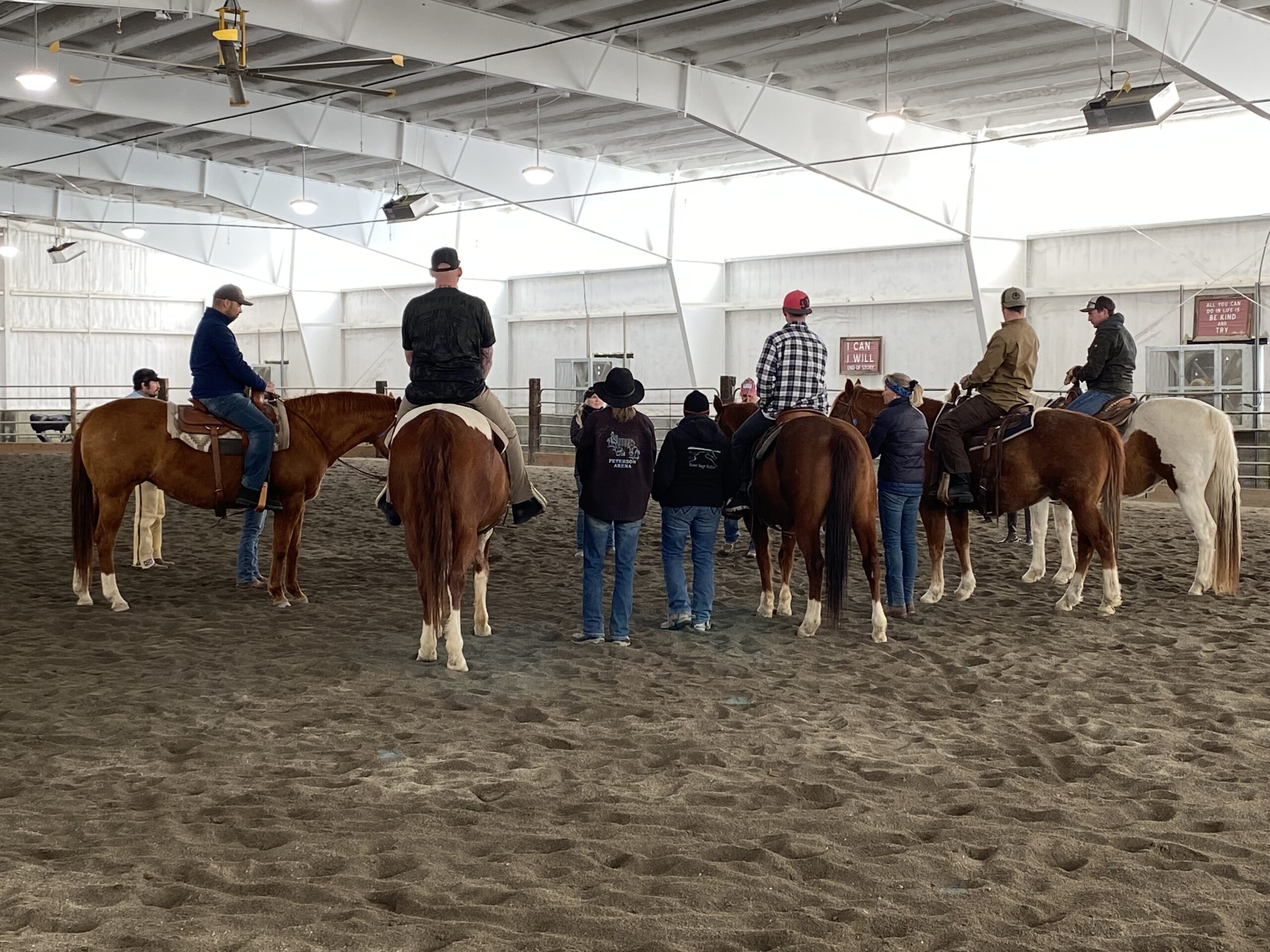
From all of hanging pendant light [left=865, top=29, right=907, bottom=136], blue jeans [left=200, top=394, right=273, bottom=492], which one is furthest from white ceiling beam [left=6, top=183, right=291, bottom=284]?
blue jeans [left=200, top=394, right=273, bottom=492]

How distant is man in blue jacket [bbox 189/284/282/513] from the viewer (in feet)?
25.0

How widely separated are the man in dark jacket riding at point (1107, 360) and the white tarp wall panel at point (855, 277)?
11.4m

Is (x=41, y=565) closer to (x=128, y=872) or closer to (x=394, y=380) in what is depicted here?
(x=128, y=872)

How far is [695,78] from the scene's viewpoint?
51.1ft

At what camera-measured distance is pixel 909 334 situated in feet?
68.1

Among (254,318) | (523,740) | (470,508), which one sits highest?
(254,318)

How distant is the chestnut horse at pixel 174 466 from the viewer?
7.76m

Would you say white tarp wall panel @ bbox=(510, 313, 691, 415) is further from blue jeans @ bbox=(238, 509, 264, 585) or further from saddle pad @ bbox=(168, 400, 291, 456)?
saddle pad @ bbox=(168, 400, 291, 456)

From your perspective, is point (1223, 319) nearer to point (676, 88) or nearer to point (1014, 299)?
point (676, 88)

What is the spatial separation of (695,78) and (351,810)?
13.3 metres

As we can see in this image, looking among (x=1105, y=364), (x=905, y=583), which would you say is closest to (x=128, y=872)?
(x=905, y=583)

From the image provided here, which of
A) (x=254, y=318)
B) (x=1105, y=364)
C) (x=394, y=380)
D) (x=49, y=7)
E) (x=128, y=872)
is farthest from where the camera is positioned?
(x=254, y=318)

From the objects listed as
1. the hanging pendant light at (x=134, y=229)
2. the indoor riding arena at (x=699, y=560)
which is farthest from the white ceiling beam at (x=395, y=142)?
the hanging pendant light at (x=134, y=229)

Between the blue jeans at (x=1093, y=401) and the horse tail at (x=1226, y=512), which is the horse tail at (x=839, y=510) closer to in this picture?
the blue jeans at (x=1093, y=401)
